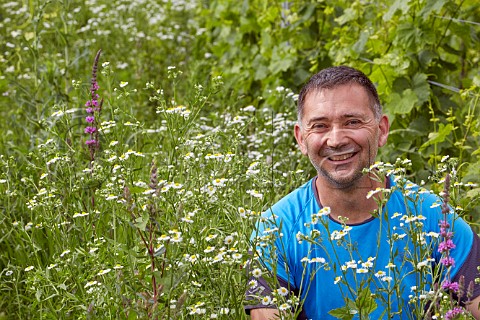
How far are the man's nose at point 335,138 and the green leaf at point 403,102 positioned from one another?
1.34 m

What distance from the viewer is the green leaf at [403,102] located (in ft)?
13.6

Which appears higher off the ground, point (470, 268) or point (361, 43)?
point (361, 43)

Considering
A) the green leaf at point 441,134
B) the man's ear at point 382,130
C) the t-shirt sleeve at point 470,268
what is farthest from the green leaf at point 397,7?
the t-shirt sleeve at point 470,268

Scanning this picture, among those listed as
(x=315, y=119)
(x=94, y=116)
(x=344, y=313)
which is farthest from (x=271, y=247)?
(x=94, y=116)

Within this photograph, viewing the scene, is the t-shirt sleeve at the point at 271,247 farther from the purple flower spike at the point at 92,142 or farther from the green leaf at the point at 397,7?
the green leaf at the point at 397,7

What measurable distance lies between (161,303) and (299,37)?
9.94 feet

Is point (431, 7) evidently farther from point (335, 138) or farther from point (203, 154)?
point (335, 138)

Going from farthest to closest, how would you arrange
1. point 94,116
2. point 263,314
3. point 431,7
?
point 431,7
point 94,116
point 263,314

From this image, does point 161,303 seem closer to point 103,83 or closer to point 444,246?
point 444,246

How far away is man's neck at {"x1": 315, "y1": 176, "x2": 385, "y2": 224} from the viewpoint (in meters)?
2.90

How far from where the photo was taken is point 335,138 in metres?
2.84

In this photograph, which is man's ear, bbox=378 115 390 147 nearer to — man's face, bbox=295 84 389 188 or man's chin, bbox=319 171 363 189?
man's face, bbox=295 84 389 188

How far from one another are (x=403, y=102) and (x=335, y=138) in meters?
1.42

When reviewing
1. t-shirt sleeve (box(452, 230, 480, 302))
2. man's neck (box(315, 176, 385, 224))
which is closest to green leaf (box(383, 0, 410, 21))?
man's neck (box(315, 176, 385, 224))
